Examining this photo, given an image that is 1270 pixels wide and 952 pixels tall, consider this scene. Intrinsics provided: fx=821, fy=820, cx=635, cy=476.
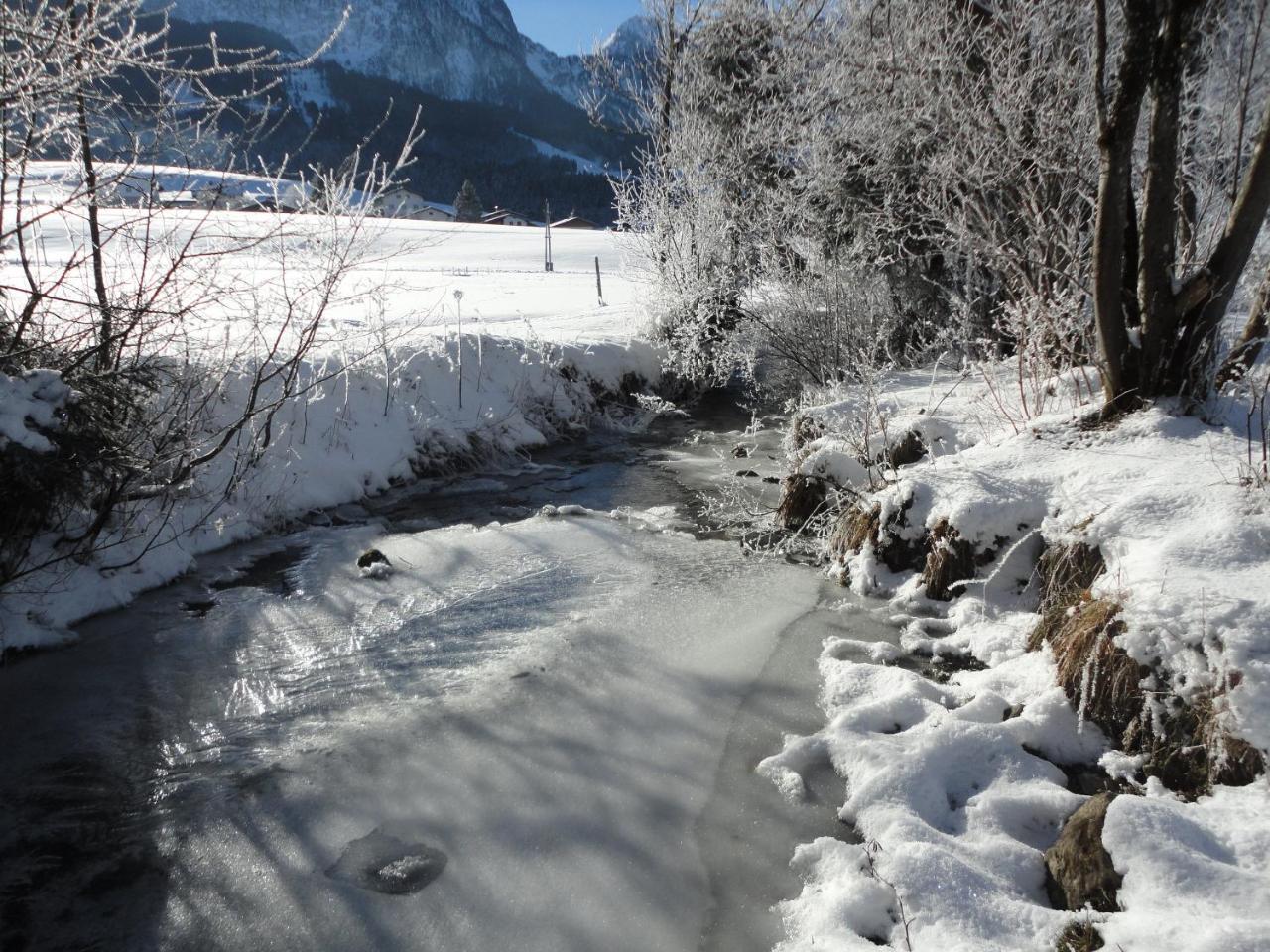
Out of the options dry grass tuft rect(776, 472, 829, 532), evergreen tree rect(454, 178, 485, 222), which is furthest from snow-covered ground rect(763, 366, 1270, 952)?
evergreen tree rect(454, 178, 485, 222)

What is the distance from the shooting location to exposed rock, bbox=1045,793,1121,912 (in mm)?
2502

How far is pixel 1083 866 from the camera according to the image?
8.49 feet

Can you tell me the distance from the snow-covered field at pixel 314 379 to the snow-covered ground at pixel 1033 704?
11.5 ft

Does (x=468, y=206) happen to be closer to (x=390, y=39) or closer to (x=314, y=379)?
(x=314, y=379)

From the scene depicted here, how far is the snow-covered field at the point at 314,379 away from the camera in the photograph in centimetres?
509

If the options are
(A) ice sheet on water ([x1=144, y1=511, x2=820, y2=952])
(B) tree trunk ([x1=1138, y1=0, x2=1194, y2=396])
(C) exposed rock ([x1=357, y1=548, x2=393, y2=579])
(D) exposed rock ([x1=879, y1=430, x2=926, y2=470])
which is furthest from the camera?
(D) exposed rock ([x1=879, y1=430, x2=926, y2=470])

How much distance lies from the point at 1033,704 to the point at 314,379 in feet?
22.2

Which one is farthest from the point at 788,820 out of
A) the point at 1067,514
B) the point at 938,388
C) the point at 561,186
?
the point at 561,186

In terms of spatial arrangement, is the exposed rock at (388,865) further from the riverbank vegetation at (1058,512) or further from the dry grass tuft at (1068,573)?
the dry grass tuft at (1068,573)

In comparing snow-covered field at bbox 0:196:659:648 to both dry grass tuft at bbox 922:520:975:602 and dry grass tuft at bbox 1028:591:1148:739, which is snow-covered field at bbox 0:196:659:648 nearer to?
dry grass tuft at bbox 922:520:975:602

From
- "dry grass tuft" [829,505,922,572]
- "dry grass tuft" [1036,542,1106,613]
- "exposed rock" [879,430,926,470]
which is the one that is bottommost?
"dry grass tuft" [829,505,922,572]

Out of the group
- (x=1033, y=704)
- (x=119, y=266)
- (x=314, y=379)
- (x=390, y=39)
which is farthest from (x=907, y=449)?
(x=390, y=39)

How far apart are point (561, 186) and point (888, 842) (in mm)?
104283

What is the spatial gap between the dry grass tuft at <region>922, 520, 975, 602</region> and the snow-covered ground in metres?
0.07
